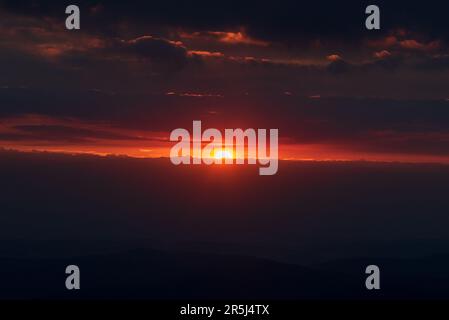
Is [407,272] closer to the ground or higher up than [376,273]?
higher up

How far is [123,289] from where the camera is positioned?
520 feet

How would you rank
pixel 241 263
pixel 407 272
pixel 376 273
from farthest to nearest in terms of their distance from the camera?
pixel 407 272
pixel 241 263
pixel 376 273

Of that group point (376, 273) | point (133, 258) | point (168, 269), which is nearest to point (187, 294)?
point (168, 269)

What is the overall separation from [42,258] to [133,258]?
31272mm

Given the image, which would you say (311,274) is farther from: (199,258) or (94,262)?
(94,262)

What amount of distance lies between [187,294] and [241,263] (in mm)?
15581

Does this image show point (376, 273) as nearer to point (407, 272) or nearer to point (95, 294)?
point (95, 294)

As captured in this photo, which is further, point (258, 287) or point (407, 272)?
point (407, 272)

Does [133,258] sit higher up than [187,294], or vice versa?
[133,258]

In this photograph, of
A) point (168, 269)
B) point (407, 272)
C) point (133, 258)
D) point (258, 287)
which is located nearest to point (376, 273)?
point (258, 287)

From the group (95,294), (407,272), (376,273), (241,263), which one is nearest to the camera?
(376,273)

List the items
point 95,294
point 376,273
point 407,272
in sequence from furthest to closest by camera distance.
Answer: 1. point 407,272
2. point 95,294
3. point 376,273

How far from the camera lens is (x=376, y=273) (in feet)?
90.8

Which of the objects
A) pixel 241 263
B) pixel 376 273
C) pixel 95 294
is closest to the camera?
pixel 376 273
